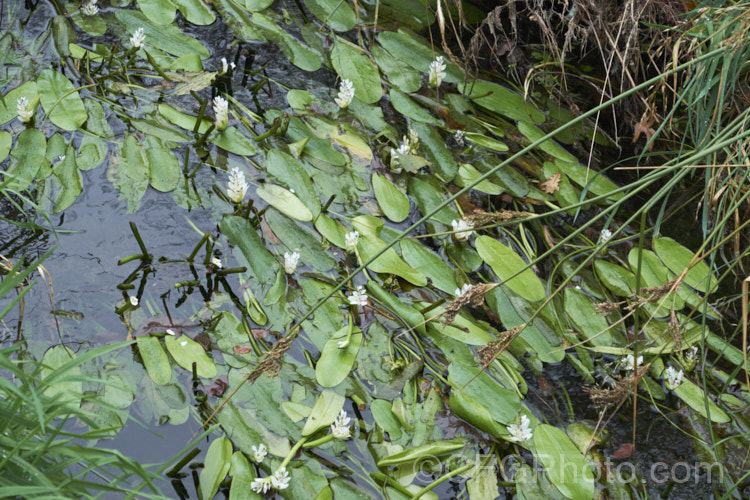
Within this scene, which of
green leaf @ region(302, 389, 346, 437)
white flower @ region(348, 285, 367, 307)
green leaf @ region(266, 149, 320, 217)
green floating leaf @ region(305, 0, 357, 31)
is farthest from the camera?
green floating leaf @ region(305, 0, 357, 31)

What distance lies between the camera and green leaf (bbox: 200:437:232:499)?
3.51 ft

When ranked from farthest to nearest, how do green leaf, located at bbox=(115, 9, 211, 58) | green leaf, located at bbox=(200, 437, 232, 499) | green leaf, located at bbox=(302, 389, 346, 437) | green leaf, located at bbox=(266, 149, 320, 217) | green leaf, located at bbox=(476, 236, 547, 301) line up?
green leaf, located at bbox=(115, 9, 211, 58) < green leaf, located at bbox=(266, 149, 320, 217) < green leaf, located at bbox=(476, 236, 547, 301) < green leaf, located at bbox=(302, 389, 346, 437) < green leaf, located at bbox=(200, 437, 232, 499)

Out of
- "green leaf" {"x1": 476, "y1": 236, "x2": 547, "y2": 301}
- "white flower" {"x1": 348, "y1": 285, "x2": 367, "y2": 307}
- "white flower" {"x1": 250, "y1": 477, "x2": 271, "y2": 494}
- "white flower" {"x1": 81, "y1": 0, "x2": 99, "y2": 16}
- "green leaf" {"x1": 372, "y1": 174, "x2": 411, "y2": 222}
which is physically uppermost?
"white flower" {"x1": 81, "y1": 0, "x2": 99, "y2": 16}

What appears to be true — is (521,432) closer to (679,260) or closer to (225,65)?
(679,260)

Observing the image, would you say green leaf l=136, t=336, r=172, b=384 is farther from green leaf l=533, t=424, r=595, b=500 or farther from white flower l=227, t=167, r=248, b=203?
green leaf l=533, t=424, r=595, b=500

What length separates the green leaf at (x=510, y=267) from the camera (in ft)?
4.83

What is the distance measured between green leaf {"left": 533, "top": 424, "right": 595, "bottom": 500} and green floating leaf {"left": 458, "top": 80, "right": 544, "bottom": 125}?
108 centimetres

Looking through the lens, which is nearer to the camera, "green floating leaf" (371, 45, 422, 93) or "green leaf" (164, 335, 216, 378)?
"green leaf" (164, 335, 216, 378)

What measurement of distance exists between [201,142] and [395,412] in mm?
919

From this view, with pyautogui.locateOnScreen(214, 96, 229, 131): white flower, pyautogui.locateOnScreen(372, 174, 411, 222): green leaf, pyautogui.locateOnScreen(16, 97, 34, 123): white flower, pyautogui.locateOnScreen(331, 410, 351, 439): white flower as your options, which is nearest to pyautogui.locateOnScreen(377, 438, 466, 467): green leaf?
pyautogui.locateOnScreen(331, 410, 351, 439): white flower

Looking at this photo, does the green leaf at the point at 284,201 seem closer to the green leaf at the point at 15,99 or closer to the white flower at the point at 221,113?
the white flower at the point at 221,113

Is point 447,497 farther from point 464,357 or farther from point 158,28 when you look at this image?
point 158,28

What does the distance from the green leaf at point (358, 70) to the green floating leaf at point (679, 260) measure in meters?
0.94

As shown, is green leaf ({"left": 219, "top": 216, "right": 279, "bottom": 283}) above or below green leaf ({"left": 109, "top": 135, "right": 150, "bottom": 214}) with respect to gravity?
below
